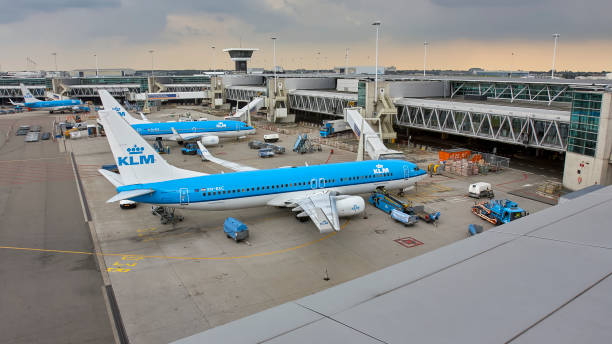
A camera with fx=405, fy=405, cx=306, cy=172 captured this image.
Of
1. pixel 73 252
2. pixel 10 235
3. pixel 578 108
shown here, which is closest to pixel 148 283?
pixel 73 252

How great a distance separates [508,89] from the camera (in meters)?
81.0

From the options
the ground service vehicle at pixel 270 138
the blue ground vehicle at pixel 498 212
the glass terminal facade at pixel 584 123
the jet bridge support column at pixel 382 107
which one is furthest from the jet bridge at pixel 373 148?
the ground service vehicle at pixel 270 138

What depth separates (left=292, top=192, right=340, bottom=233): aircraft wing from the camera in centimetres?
2894

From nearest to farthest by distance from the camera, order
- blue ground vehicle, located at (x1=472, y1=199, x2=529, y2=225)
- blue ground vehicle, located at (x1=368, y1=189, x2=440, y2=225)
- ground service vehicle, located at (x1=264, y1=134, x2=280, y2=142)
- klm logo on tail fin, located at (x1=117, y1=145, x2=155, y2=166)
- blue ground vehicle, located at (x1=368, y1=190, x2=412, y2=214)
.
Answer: klm logo on tail fin, located at (x1=117, y1=145, x2=155, y2=166) → blue ground vehicle, located at (x1=472, y1=199, x2=529, y2=225) → blue ground vehicle, located at (x1=368, y1=189, x2=440, y2=225) → blue ground vehicle, located at (x1=368, y1=190, x2=412, y2=214) → ground service vehicle, located at (x1=264, y1=134, x2=280, y2=142)

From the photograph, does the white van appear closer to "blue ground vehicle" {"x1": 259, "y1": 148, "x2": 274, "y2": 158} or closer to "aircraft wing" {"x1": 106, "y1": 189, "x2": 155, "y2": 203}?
"aircraft wing" {"x1": 106, "y1": 189, "x2": 155, "y2": 203}

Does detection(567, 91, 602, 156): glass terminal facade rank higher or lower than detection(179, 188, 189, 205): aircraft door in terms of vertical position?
higher

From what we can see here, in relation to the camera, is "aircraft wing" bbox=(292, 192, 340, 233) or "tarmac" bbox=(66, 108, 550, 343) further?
"aircraft wing" bbox=(292, 192, 340, 233)

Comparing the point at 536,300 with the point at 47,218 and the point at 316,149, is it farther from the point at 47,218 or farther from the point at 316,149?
the point at 316,149

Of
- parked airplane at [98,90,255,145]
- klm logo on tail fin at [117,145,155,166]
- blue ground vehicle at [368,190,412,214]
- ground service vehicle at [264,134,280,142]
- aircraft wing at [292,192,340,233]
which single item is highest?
klm logo on tail fin at [117,145,155,166]

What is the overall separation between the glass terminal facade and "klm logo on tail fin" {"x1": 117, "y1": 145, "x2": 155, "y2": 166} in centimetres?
4427

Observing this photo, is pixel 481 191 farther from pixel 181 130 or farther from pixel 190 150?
pixel 181 130

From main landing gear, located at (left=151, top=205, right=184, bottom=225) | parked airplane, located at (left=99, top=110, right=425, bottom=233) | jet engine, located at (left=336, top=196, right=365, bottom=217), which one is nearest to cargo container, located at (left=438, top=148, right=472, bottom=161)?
parked airplane, located at (left=99, top=110, right=425, bottom=233)

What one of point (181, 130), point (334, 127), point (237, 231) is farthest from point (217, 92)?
point (237, 231)

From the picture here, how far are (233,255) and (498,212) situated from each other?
23618 mm
